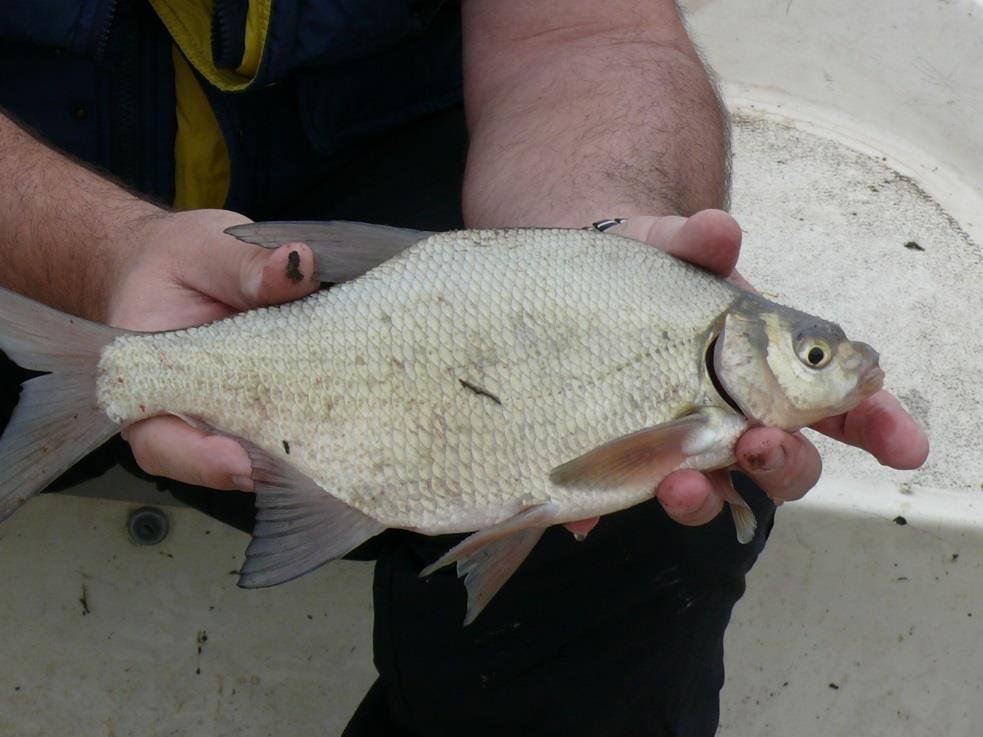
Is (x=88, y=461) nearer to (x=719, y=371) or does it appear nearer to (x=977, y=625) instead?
(x=719, y=371)

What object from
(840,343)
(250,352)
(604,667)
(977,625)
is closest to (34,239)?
(250,352)

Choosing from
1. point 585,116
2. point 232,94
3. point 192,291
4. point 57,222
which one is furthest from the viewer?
point 585,116

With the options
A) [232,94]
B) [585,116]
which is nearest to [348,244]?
[232,94]

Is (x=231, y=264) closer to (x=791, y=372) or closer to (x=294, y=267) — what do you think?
(x=294, y=267)

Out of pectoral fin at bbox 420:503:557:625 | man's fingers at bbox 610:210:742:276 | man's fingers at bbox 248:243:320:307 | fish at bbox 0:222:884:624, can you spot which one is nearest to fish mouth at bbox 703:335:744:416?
fish at bbox 0:222:884:624

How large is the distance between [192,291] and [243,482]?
311 mm

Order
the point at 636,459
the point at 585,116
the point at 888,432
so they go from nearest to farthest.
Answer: the point at 636,459
the point at 888,432
the point at 585,116

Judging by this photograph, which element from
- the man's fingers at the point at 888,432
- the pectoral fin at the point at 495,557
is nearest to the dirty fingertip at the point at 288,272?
the pectoral fin at the point at 495,557

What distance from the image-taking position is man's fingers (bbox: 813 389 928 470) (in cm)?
127

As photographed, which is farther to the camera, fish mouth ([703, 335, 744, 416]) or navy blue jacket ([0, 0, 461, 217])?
navy blue jacket ([0, 0, 461, 217])

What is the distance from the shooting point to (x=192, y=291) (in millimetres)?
1408

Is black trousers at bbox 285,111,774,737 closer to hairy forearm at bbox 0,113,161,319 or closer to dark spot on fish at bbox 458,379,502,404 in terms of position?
dark spot on fish at bbox 458,379,502,404

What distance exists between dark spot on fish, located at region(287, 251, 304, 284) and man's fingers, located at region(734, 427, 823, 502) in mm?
548

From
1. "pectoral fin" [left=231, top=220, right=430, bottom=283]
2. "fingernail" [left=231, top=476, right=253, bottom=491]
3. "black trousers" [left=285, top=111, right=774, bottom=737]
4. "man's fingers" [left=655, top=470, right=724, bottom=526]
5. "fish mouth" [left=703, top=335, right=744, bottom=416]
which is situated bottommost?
"black trousers" [left=285, top=111, right=774, bottom=737]
